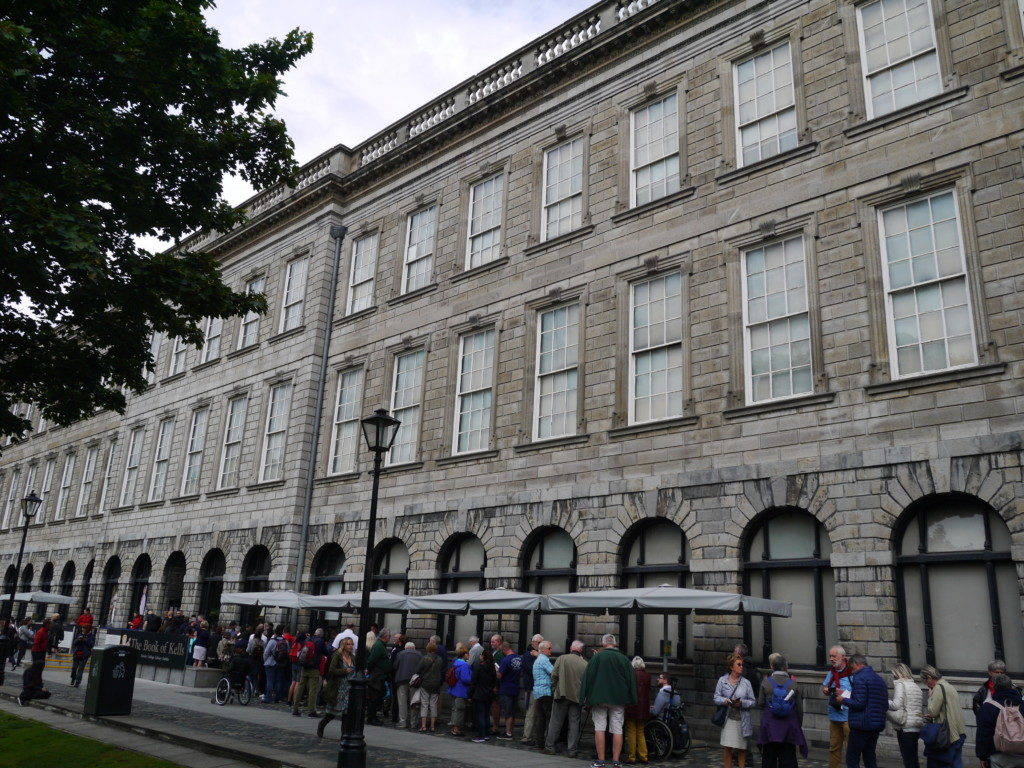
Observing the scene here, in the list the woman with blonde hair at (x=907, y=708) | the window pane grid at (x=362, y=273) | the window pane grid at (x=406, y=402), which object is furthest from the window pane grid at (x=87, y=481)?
the woman with blonde hair at (x=907, y=708)

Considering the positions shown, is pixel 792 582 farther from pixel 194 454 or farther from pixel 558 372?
pixel 194 454

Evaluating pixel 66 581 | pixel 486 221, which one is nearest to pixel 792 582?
pixel 486 221

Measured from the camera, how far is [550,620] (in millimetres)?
18750

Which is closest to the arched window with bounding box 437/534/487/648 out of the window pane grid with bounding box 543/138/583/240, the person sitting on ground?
the window pane grid with bounding box 543/138/583/240

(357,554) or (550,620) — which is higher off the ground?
(357,554)

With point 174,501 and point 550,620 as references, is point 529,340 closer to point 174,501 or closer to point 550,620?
point 550,620

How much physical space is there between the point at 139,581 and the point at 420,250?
54.9 feet

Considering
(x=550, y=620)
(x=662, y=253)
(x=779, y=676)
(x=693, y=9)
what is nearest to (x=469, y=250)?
(x=662, y=253)

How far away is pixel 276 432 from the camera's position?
27.6 meters

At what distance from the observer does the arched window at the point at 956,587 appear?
41.8 ft

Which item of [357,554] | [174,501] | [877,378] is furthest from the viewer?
[174,501]

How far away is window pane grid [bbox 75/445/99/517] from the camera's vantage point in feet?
124

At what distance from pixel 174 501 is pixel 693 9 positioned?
76.6 ft

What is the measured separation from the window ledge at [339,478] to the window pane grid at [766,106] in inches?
514
